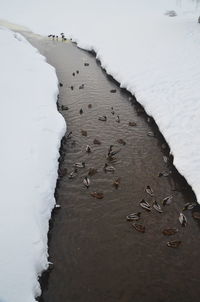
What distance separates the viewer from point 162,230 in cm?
998

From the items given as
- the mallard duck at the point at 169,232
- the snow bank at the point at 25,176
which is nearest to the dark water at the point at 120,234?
the mallard duck at the point at 169,232

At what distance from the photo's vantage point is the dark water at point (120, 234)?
8.34m

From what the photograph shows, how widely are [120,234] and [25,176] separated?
4071mm

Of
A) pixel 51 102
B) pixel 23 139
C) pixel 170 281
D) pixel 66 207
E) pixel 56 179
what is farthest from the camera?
pixel 51 102

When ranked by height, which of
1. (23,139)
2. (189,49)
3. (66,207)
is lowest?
(66,207)

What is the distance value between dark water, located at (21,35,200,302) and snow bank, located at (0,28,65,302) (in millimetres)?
673

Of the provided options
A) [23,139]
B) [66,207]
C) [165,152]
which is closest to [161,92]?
[165,152]

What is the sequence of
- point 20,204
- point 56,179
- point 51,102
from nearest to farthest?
point 20,204 < point 56,179 < point 51,102

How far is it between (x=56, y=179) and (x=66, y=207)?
1.46 m

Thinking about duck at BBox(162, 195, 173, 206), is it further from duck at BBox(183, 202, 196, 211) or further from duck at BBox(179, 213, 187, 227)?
duck at BBox(179, 213, 187, 227)

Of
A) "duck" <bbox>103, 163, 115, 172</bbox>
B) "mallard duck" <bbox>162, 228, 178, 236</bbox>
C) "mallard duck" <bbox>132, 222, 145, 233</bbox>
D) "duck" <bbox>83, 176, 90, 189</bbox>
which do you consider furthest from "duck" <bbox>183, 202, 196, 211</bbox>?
"duck" <bbox>83, 176, 90, 189</bbox>

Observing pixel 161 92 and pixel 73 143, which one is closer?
pixel 73 143

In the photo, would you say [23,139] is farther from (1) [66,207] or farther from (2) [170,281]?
(2) [170,281]

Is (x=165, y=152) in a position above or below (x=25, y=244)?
above
